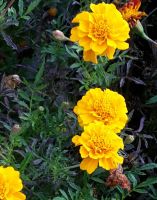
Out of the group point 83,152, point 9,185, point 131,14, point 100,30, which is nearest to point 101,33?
point 100,30

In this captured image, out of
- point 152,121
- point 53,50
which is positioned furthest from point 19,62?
point 152,121

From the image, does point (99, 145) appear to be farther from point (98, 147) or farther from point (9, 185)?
point (9, 185)

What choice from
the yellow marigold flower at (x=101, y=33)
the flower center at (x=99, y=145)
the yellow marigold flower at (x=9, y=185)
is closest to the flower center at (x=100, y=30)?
the yellow marigold flower at (x=101, y=33)

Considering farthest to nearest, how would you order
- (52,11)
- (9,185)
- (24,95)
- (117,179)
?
(52,11), (24,95), (117,179), (9,185)

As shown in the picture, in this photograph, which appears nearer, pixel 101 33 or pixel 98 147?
pixel 98 147

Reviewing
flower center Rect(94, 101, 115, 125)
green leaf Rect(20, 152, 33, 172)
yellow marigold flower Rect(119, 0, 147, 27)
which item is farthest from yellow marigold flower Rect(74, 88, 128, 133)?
yellow marigold flower Rect(119, 0, 147, 27)

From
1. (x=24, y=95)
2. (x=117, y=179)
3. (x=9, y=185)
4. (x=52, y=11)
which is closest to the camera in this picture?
(x=9, y=185)

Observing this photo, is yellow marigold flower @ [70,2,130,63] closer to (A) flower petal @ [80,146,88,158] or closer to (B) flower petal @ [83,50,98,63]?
(B) flower petal @ [83,50,98,63]

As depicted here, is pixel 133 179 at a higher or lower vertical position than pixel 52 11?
lower
